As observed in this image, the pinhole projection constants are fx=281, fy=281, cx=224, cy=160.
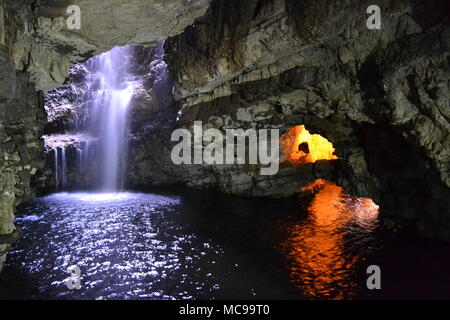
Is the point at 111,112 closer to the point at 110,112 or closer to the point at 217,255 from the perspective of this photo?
the point at 110,112

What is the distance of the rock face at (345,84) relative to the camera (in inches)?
344

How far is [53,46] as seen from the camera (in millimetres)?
9320

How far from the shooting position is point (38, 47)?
8875 millimetres

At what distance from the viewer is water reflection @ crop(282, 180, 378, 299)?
776 cm

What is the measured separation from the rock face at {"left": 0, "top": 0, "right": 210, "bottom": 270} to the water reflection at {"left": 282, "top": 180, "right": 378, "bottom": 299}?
26.1 feet

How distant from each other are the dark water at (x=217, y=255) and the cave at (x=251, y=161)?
7 centimetres

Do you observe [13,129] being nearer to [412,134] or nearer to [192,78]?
[192,78]

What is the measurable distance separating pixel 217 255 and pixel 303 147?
14402 mm

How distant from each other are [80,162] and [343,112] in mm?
19604

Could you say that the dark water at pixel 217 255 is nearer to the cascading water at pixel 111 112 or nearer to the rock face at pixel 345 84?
the rock face at pixel 345 84

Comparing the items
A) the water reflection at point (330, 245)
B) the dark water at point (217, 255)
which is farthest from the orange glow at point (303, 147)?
the dark water at point (217, 255)

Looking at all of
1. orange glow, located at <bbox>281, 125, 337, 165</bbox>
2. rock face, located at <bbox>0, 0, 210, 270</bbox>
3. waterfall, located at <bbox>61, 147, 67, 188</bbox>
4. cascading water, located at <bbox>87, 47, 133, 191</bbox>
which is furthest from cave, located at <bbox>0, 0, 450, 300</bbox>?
cascading water, located at <bbox>87, 47, 133, 191</bbox>

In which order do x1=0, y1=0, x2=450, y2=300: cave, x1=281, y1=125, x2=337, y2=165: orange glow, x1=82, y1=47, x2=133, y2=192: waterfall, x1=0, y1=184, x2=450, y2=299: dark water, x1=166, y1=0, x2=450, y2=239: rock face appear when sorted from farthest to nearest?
x1=82, y1=47, x2=133, y2=192: waterfall
x1=281, y1=125, x2=337, y2=165: orange glow
x1=166, y1=0, x2=450, y2=239: rock face
x1=0, y1=0, x2=450, y2=300: cave
x1=0, y1=184, x2=450, y2=299: dark water

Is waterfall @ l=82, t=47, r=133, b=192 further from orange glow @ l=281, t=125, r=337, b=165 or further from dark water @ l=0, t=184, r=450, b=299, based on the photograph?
orange glow @ l=281, t=125, r=337, b=165
